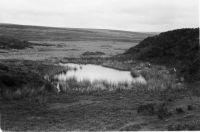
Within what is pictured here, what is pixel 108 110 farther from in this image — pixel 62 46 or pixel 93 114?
pixel 62 46

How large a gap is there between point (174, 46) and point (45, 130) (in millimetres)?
38158

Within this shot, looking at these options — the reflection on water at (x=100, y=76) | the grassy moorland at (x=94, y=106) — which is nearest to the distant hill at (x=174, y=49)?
the reflection on water at (x=100, y=76)

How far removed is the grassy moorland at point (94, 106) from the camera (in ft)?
45.2

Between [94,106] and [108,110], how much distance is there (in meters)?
1.15

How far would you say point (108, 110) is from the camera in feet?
54.0

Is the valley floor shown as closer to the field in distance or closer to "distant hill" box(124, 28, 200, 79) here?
"distant hill" box(124, 28, 200, 79)

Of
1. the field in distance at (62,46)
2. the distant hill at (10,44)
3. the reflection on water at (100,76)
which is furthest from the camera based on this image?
the distant hill at (10,44)

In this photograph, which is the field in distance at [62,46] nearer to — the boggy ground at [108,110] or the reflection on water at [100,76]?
the reflection on water at [100,76]

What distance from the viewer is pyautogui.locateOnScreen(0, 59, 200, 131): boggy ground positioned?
13.6 meters

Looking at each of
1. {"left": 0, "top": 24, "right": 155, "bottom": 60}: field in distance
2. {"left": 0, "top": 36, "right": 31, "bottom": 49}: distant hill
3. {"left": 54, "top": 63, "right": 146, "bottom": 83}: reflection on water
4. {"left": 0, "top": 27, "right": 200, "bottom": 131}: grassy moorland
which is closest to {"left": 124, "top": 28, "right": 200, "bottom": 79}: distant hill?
{"left": 54, "top": 63, "right": 146, "bottom": 83}: reflection on water

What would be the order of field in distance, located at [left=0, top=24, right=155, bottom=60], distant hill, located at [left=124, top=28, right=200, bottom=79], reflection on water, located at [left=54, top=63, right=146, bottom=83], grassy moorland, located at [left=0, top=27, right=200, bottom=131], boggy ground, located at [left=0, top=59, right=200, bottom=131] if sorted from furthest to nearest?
1. field in distance, located at [left=0, top=24, right=155, bottom=60]
2. distant hill, located at [left=124, top=28, right=200, bottom=79]
3. reflection on water, located at [left=54, top=63, right=146, bottom=83]
4. grassy moorland, located at [left=0, top=27, right=200, bottom=131]
5. boggy ground, located at [left=0, top=59, right=200, bottom=131]

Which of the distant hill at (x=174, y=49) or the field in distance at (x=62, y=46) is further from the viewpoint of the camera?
the field in distance at (x=62, y=46)

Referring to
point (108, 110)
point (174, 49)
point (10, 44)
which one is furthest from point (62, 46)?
point (108, 110)

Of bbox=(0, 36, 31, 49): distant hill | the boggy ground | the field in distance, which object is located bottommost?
the field in distance
